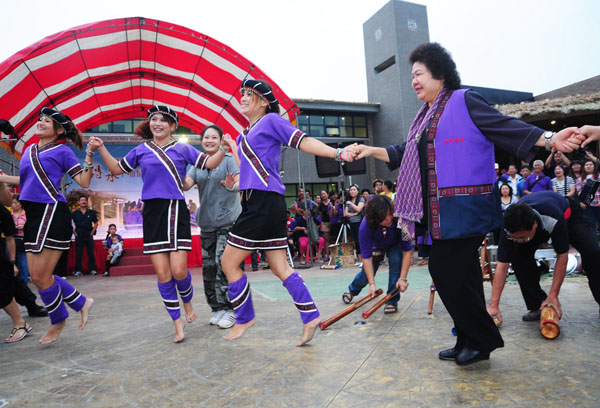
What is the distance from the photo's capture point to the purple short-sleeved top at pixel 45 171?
2982 mm

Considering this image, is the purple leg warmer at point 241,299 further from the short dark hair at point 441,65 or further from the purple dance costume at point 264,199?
the short dark hair at point 441,65

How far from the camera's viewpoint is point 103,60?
255 inches

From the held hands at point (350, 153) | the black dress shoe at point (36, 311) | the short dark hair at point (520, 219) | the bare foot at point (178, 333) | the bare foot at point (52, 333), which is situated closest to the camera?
the held hands at point (350, 153)

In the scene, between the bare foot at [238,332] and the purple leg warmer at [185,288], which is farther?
the purple leg warmer at [185,288]

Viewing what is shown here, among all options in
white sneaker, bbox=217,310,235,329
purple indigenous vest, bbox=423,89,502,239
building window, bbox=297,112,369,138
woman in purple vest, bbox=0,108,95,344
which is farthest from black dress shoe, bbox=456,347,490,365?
building window, bbox=297,112,369,138

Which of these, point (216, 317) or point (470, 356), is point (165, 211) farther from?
point (470, 356)

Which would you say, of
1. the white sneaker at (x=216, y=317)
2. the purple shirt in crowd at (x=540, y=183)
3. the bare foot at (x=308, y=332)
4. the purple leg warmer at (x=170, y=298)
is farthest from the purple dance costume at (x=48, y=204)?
the purple shirt in crowd at (x=540, y=183)

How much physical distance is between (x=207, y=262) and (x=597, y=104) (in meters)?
11.4

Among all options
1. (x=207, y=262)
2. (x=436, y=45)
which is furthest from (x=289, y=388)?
(x=436, y=45)

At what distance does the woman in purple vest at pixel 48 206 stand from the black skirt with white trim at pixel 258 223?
1391 millimetres

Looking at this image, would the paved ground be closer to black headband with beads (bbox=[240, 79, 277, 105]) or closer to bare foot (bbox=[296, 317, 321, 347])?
bare foot (bbox=[296, 317, 321, 347])

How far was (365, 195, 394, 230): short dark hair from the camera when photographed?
3459mm

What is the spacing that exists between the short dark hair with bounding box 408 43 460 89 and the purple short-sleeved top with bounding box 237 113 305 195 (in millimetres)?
913

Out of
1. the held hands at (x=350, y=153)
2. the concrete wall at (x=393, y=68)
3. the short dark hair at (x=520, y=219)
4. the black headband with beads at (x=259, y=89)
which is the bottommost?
the short dark hair at (x=520, y=219)
